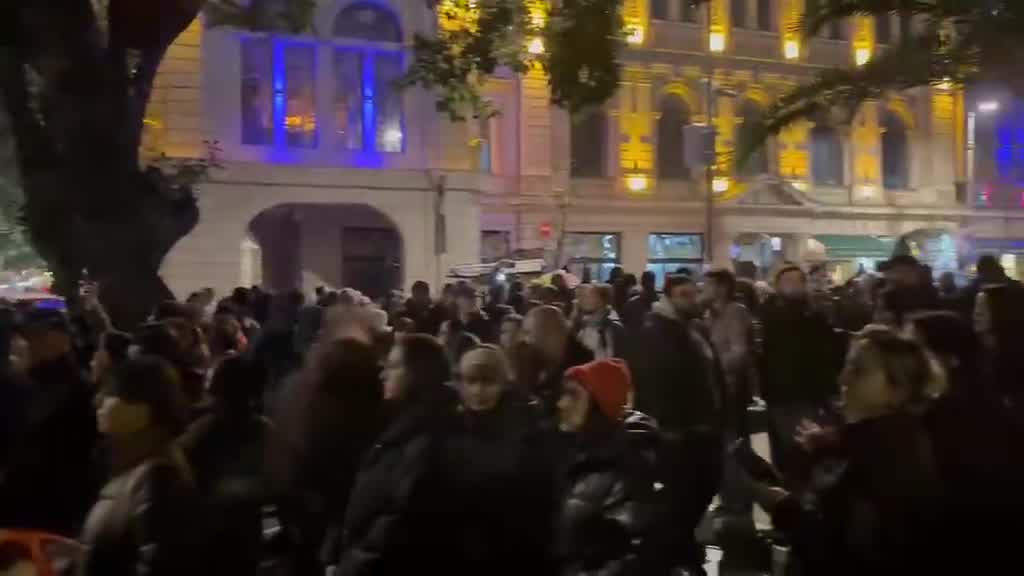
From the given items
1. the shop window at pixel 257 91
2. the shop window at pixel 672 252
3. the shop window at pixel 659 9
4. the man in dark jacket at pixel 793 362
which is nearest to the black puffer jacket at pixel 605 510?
the man in dark jacket at pixel 793 362

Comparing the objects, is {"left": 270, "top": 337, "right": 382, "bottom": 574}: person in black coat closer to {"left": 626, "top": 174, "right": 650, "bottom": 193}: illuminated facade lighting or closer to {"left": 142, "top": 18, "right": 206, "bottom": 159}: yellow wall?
{"left": 142, "top": 18, "right": 206, "bottom": 159}: yellow wall

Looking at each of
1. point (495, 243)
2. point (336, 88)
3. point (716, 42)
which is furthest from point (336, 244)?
point (716, 42)

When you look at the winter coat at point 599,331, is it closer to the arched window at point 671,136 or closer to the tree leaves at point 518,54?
the tree leaves at point 518,54

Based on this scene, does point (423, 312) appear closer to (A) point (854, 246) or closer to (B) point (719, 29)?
(B) point (719, 29)

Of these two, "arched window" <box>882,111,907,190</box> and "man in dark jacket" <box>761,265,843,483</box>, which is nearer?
"man in dark jacket" <box>761,265,843,483</box>

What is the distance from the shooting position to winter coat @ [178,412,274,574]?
4.04m

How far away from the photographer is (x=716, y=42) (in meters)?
34.0

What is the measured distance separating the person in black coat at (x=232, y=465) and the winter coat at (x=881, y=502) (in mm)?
1891

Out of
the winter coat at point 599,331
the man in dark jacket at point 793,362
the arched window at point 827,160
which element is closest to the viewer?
the man in dark jacket at point 793,362

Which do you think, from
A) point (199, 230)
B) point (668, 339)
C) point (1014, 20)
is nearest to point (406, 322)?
point (668, 339)

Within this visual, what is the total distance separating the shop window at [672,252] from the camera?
3334cm

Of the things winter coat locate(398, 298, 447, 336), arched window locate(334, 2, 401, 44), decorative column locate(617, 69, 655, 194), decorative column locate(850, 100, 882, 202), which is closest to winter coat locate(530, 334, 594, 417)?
winter coat locate(398, 298, 447, 336)

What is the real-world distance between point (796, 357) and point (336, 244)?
21337mm

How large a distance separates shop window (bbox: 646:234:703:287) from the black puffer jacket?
2824cm
